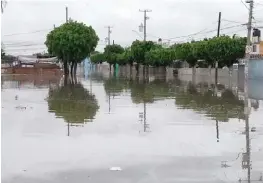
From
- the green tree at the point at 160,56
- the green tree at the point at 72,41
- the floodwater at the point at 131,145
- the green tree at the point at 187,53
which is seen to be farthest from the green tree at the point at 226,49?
the floodwater at the point at 131,145

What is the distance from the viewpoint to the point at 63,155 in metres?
8.41

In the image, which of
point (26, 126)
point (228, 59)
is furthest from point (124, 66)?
point (26, 126)

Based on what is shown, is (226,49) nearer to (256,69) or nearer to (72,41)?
(256,69)

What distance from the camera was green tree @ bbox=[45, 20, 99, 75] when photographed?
5397cm

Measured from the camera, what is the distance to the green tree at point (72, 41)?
2125 inches

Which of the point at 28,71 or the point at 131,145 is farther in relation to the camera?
the point at 28,71

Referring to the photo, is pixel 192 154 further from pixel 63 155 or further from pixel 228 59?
pixel 228 59

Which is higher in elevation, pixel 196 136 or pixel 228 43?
pixel 228 43

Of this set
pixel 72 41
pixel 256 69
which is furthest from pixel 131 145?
pixel 72 41

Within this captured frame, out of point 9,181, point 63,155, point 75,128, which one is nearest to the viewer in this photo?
point 9,181

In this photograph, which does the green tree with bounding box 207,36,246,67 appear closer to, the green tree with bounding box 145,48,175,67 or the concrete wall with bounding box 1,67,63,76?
the green tree with bounding box 145,48,175,67

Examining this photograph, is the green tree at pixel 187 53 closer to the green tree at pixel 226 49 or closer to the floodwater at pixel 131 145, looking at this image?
the green tree at pixel 226 49

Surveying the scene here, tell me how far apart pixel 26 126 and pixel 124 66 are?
8758cm

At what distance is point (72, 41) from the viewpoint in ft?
177
